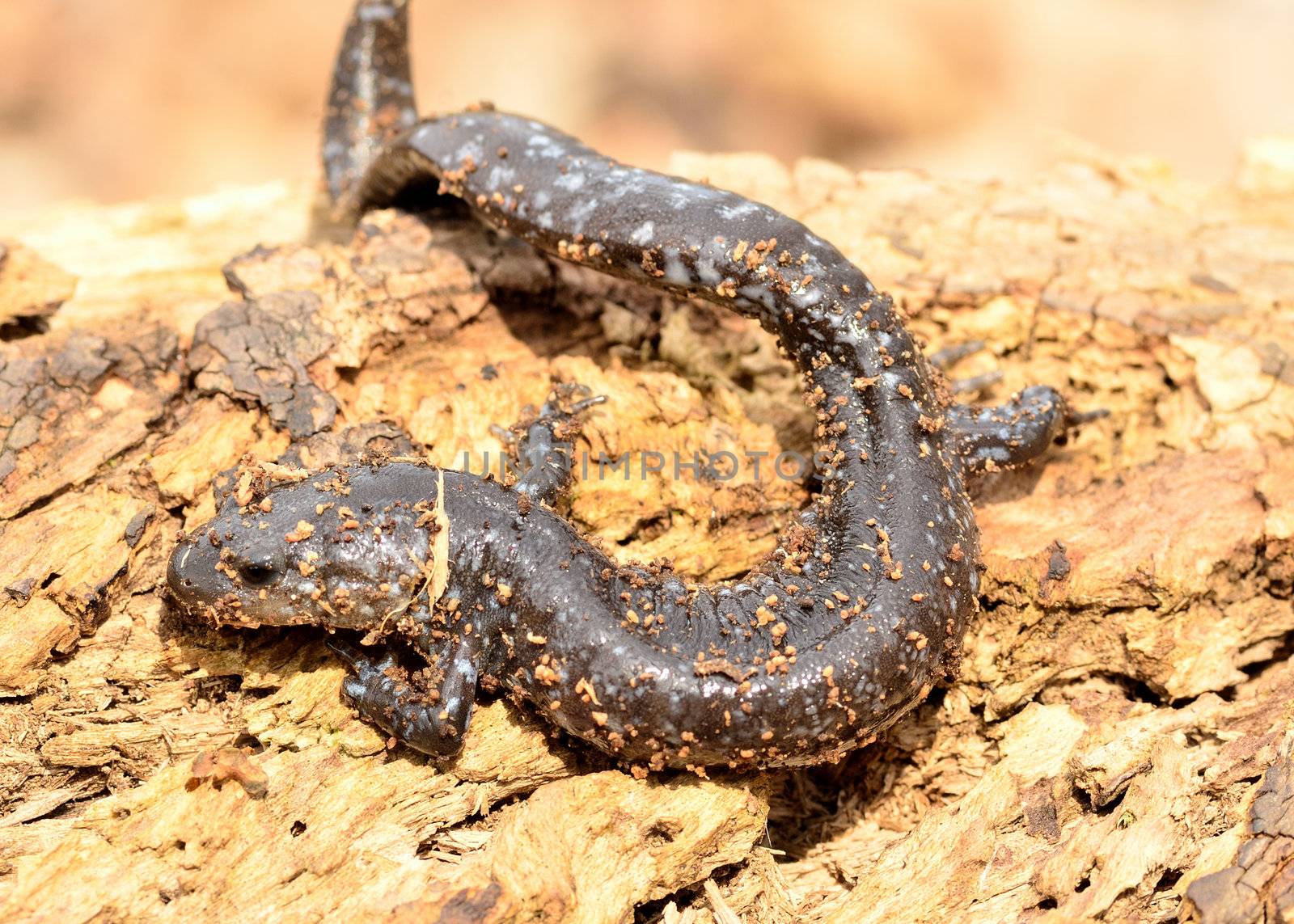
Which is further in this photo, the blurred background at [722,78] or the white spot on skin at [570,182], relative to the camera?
the blurred background at [722,78]

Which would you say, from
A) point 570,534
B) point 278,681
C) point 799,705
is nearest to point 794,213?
point 570,534

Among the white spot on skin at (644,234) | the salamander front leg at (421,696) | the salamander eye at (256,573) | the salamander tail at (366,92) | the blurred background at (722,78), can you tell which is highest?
the blurred background at (722,78)

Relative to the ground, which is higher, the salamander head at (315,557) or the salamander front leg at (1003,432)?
the salamander front leg at (1003,432)

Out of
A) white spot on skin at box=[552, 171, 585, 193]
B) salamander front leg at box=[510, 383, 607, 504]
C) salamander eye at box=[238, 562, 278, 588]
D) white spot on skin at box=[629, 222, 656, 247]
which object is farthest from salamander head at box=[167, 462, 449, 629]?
white spot on skin at box=[552, 171, 585, 193]

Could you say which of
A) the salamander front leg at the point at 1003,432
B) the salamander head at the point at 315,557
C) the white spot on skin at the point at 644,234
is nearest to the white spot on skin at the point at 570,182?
the white spot on skin at the point at 644,234

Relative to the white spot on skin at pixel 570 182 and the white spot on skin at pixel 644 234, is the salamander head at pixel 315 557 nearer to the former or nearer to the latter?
the white spot on skin at pixel 644 234

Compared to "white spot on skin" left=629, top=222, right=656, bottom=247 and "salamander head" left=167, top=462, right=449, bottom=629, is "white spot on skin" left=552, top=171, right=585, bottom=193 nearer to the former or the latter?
"white spot on skin" left=629, top=222, right=656, bottom=247
